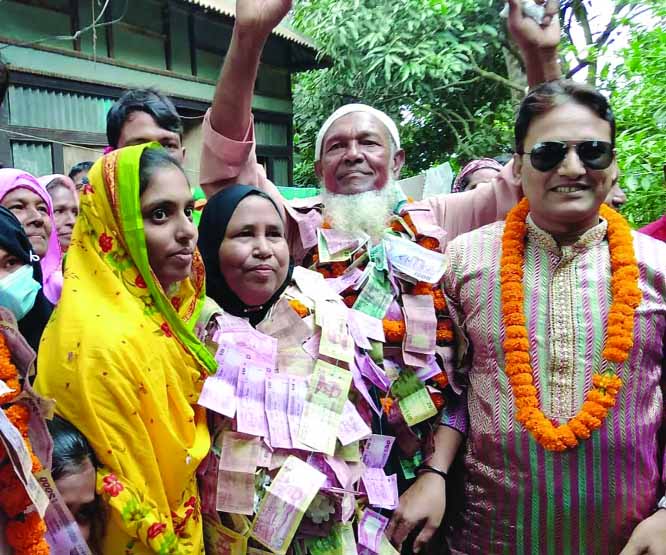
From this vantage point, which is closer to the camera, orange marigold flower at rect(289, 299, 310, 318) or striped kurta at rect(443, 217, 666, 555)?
striped kurta at rect(443, 217, 666, 555)

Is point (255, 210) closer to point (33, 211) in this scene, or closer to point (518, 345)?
point (518, 345)

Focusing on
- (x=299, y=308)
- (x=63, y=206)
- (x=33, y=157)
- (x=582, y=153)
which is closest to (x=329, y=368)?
(x=299, y=308)

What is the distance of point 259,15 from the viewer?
2.20 meters

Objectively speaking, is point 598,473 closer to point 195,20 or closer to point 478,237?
point 478,237

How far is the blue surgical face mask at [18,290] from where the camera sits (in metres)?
1.66

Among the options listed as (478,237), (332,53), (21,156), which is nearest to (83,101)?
(21,156)

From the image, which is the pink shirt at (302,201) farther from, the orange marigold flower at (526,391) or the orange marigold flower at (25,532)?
the orange marigold flower at (25,532)

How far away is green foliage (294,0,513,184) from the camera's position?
807 cm

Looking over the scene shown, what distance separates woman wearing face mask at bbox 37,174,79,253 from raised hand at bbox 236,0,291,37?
1516mm

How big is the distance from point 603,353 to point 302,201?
59.8 inches

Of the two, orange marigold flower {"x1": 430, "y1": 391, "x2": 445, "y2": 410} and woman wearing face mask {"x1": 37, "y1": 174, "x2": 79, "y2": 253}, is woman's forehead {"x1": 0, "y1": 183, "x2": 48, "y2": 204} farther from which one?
orange marigold flower {"x1": 430, "y1": 391, "x2": 445, "y2": 410}

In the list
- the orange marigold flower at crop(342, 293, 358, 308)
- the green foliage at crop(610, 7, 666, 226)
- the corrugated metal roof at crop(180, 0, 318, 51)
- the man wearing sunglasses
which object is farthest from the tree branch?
the orange marigold flower at crop(342, 293, 358, 308)

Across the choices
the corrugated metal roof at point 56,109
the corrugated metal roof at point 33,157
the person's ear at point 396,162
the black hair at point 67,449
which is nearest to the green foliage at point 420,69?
the corrugated metal roof at point 56,109

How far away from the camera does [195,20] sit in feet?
26.2
